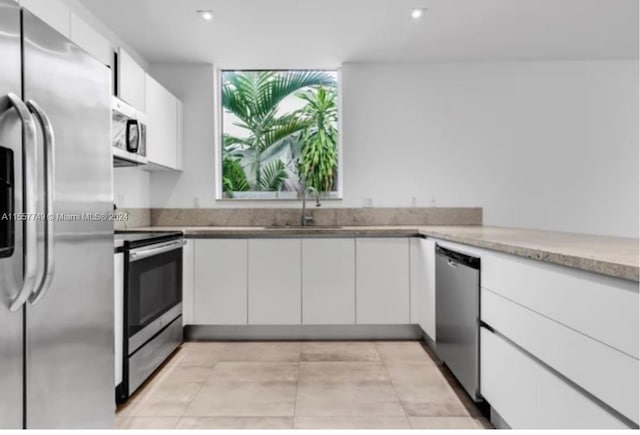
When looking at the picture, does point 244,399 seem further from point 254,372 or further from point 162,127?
point 162,127

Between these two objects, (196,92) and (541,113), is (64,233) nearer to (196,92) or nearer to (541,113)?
(196,92)

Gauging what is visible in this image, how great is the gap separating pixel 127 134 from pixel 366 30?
1.90 meters

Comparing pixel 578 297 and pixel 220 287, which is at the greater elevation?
pixel 578 297

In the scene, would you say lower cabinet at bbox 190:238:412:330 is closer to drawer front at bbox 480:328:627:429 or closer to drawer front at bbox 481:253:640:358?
drawer front at bbox 480:328:627:429

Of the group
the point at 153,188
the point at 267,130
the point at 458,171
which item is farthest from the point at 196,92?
the point at 458,171

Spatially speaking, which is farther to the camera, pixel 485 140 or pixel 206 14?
pixel 485 140

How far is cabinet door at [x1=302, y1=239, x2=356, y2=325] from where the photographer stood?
10.3 feet

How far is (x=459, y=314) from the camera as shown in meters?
2.20

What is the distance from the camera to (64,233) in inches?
49.5

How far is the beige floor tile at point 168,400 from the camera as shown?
6.63ft

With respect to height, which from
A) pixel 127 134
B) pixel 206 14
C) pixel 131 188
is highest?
pixel 206 14

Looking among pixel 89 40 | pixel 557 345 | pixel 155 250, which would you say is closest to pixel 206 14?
pixel 89 40

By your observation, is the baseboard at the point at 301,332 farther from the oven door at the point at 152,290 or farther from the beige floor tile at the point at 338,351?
the oven door at the point at 152,290

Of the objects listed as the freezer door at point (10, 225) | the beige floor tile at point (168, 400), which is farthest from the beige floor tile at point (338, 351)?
the freezer door at point (10, 225)
